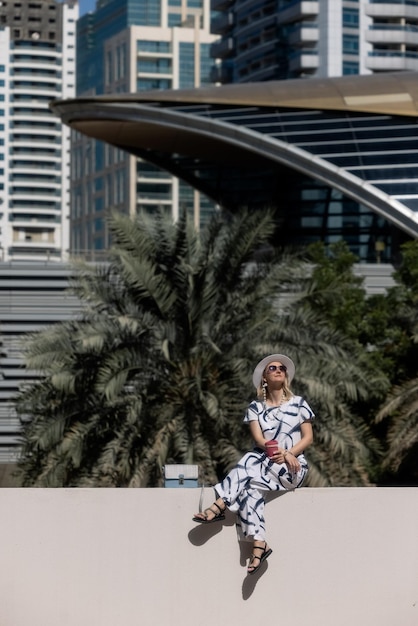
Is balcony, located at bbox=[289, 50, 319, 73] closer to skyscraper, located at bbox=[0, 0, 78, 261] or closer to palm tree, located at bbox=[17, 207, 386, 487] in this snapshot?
skyscraper, located at bbox=[0, 0, 78, 261]

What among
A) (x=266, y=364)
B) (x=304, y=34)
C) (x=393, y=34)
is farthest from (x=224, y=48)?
(x=266, y=364)

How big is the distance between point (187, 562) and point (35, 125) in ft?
599

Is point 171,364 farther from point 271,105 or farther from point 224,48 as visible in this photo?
point 224,48

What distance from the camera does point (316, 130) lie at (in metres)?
50.0

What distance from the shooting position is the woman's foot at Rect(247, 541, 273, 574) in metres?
9.43

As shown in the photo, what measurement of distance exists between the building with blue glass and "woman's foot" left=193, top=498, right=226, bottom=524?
3746 cm

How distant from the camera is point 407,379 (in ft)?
94.4

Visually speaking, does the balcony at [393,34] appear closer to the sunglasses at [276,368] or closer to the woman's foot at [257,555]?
the sunglasses at [276,368]

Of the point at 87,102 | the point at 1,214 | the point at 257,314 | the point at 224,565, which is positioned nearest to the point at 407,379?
the point at 257,314

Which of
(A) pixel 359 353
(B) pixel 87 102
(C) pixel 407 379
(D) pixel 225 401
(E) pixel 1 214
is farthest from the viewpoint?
(E) pixel 1 214

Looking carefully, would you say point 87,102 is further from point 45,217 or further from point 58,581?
point 45,217

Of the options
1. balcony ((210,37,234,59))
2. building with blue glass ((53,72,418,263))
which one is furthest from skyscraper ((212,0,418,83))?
building with blue glass ((53,72,418,263))

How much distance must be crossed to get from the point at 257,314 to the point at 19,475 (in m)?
5.13

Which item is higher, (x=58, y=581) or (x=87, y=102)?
(x=87, y=102)
